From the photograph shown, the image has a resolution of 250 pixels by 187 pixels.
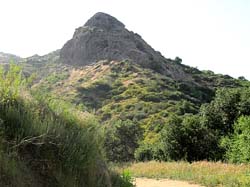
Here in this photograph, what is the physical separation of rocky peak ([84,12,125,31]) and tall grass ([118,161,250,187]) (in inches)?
Result: 3605

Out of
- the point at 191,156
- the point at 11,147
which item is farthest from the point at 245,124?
the point at 11,147

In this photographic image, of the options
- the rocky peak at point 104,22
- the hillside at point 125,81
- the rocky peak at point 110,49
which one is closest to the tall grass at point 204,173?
the hillside at point 125,81

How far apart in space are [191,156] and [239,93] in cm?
789

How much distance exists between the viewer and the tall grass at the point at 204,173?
1764 cm

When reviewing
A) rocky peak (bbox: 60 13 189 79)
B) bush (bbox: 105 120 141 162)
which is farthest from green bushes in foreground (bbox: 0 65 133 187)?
rocky peak (bbox: 60 13 189 79)

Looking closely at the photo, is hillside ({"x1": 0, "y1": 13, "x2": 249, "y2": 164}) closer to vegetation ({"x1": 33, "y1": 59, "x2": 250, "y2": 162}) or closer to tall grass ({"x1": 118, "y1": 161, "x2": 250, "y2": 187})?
vegetation ({"x1": 33, "y1": 59, "x2": 250, "y2": 162})

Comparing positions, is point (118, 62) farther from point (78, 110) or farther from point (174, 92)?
point (78, 110)

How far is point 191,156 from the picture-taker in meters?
36.2

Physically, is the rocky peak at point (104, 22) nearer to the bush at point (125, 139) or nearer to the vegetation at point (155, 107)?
the vegetation at point (155, 107)

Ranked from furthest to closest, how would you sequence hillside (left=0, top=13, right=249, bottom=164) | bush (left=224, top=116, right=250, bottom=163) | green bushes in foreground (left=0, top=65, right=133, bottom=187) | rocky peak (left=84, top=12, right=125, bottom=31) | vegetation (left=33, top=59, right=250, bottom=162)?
rocky peak (left=84, top=12, right=125, bottom=31) → hillside (left=0, top=13, right=249, bottom=164) → vegetation (left=33, top=59, right=250, bottom=162) → bush (left=224, top=116, right=250, bottom=163) → green bushes in foreground (left=0, top=65, right=133, bottom=187)

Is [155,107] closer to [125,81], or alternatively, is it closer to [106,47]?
[125,81]

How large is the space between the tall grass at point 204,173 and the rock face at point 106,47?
246 feet

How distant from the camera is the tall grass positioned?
17.6m

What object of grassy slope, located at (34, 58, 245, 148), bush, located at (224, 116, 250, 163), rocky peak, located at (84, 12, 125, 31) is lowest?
bush, located at (224, 116, 250, 163)
